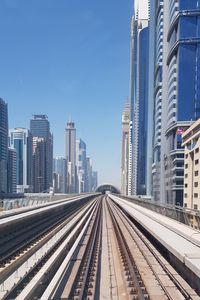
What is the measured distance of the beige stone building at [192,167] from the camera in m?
55.0

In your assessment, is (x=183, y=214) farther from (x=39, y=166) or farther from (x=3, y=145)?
(x=39, y=166)

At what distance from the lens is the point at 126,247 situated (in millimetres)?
17609

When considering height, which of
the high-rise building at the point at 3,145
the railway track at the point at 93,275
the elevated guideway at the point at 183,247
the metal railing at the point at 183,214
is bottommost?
the railway track at the point at 93,275

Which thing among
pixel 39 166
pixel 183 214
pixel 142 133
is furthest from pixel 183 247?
pixel 39 166

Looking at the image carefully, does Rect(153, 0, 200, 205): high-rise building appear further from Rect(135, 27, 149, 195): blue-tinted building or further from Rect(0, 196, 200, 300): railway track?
Rect(135, 27, 149, 195): blue-tinted building

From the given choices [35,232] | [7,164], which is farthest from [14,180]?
[35,232]

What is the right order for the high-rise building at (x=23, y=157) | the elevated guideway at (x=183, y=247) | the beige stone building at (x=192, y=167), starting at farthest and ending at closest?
1. the high-rise building at (x=23, y=157)
2. the beige stone building at (x=192, y=167)
3. the elevated guideway at (x=183, y=247)

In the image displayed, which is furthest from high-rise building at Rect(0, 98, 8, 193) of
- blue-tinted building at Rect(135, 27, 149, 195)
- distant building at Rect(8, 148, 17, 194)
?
blue-tinted building at Rect(135, 27, 149, 195)

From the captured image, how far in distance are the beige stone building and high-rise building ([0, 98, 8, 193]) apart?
83224 mm

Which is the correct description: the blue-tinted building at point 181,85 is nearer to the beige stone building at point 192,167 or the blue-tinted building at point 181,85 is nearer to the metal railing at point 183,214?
the beige stone building at point 192,167

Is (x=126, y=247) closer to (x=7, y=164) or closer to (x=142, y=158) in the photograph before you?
(x=7, y=164)

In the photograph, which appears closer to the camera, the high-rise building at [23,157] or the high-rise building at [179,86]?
the high-rise building at [179,86]

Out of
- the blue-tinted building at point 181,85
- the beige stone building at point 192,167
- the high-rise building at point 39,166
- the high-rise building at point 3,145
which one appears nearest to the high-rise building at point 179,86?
the blue-tinted building at point 181,85

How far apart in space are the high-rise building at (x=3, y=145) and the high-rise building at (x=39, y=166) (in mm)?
22892
